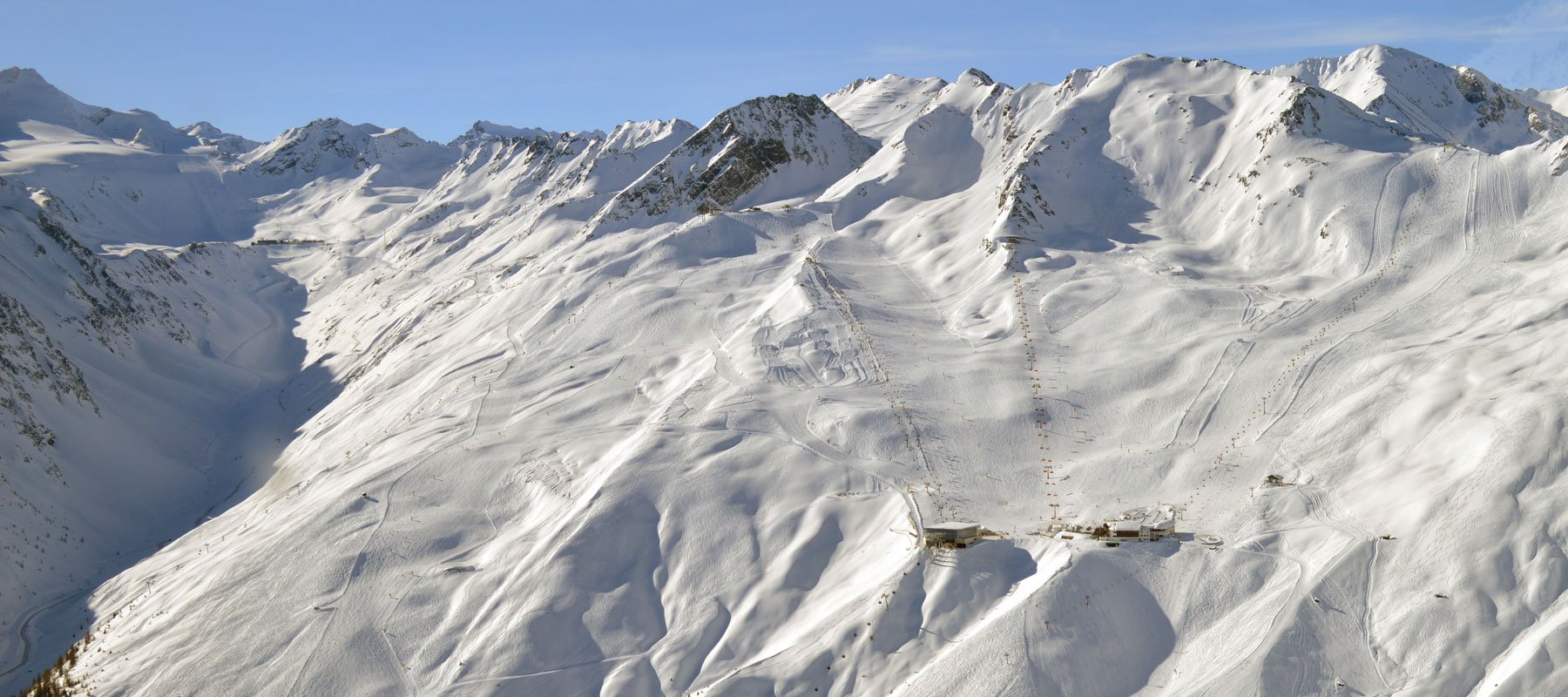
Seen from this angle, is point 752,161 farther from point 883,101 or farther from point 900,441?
point 900,441

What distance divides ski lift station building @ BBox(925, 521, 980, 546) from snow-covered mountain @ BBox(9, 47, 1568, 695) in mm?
622

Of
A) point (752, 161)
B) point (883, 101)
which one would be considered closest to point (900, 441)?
point (752, 161)

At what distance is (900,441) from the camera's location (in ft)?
157

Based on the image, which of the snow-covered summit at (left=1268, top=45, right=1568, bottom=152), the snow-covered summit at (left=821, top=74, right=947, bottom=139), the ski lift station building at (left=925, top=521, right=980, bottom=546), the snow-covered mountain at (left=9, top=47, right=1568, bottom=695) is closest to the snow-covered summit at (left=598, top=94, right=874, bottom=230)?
the snow-covered mountain at (left=9, top=47, right=1568, bottom=695)

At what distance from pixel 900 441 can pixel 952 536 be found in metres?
10.8

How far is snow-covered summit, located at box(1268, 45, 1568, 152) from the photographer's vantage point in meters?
126

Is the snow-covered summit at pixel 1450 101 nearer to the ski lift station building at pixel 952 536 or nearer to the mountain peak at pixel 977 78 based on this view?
the mountain peak at pixel 977 78

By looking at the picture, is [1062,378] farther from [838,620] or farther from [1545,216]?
[1545,216]

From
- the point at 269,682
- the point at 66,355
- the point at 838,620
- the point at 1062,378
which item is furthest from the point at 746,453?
the point at 66,355

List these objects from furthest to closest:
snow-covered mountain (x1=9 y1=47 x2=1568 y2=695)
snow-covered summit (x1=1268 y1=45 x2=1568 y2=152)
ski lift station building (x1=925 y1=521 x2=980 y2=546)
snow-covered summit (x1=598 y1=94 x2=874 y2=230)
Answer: snow-covered summit (x1=1268 y1=45 x2=1568 y2=152) < snow-covered summit (x1=598 y1=94 x2=874 y2=230) < ski lift station building (x1=925 y1=521 x2=980 y2=546) < snow-covered mountain (x1=9 y1=47 x2=1568 y2=695)

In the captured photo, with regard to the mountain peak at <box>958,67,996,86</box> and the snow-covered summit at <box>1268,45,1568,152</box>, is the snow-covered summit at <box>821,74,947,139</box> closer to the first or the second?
the mountain peak at <box>958,67,996,86</box>

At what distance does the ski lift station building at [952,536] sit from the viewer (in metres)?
37.3

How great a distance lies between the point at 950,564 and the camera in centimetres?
3678

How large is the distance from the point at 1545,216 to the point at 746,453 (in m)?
47.5
